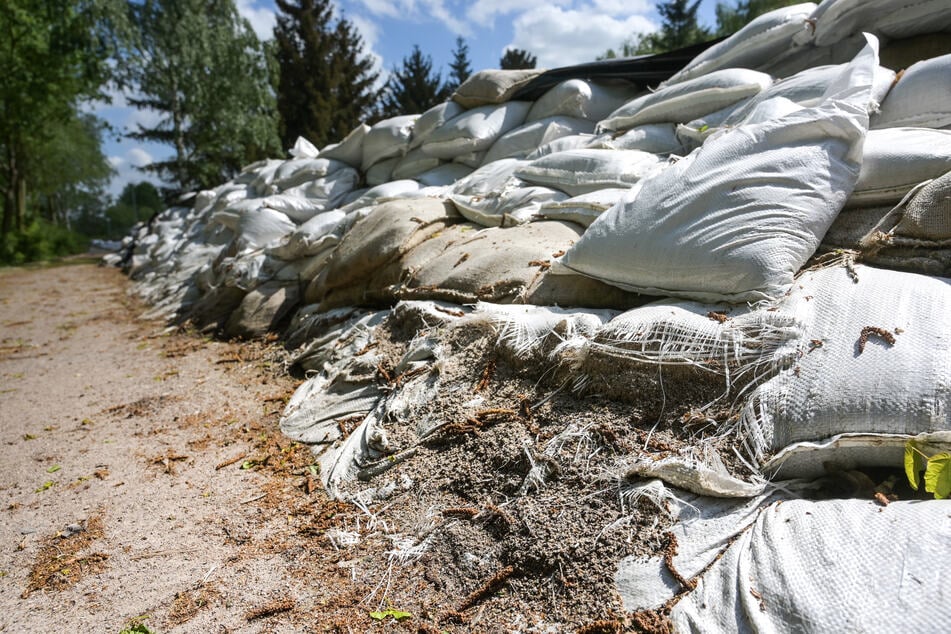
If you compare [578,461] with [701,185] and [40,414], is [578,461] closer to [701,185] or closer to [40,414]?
[701,185]

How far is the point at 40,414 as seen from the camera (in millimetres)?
2920

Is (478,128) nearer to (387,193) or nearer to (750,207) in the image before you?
(387,193)

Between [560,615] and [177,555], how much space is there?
120cm

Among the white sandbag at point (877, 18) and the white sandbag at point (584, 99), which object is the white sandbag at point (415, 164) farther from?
the white sandbag at point (877, 18)

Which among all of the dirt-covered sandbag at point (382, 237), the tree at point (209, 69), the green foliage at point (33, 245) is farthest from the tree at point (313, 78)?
the dirt-covered sandbag at point (382, 237)

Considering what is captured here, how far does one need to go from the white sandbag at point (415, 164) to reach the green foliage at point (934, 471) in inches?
164

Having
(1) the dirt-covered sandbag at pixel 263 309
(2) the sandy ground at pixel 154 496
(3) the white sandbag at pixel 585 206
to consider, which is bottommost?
(2) the sandy ground at pixel 154 496

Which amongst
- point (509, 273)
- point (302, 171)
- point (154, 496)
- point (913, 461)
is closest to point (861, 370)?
point (913, 461)

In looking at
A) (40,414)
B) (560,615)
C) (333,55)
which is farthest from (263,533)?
(333,55)

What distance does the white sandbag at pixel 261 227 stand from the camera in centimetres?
491

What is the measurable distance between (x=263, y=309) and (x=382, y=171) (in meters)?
1.87

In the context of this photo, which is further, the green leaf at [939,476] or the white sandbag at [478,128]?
the white sandbag at [478,128]

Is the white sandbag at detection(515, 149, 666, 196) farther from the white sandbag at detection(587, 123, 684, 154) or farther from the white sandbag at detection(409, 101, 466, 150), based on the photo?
the white sandbag at detection(409, 101, 466, 150)

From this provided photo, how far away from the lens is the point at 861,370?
1271 millimetres
